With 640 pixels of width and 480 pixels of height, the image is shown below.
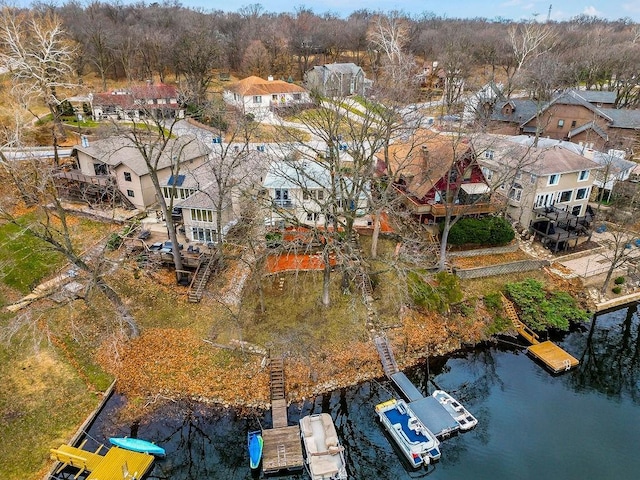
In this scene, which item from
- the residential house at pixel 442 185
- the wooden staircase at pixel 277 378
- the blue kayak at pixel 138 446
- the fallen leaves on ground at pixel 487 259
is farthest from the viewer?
the residential house at pixel 442 185

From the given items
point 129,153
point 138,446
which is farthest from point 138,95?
point 138,446

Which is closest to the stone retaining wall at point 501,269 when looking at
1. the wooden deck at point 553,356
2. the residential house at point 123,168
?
the wooden deck at point 553,356

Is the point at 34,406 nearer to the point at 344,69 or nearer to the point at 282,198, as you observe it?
the point at 282,198

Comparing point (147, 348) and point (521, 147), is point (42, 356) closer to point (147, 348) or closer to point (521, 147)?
point (147, 348)

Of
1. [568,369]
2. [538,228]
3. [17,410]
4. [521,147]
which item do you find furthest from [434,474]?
[521,147]

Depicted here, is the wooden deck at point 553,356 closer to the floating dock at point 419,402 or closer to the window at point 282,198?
the floating dock at point 419,402

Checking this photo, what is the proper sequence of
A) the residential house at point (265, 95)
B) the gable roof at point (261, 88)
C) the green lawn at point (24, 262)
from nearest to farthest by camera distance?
the green lawn at point (24, 262) → the residential house at point (265, 95) → the gable roof at point (261, 88)

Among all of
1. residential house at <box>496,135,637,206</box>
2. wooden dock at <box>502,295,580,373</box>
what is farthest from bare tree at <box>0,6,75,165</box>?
residential house at <box>496,135,637,206</box>
